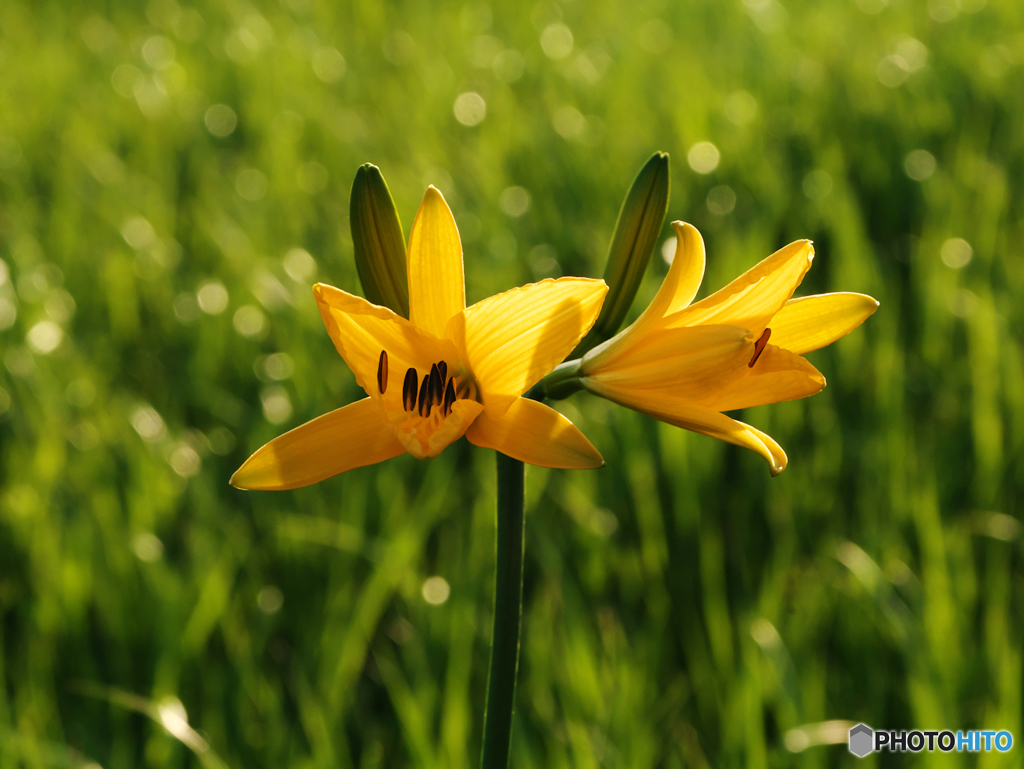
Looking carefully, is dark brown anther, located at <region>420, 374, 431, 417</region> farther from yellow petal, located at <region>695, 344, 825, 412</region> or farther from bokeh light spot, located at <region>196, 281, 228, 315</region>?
bokeh light spot, located at <region>196, 281, 228, 315</region>

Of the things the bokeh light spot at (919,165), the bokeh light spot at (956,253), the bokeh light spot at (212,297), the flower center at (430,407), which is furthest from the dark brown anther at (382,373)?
the bokeh light spot at (919,165)

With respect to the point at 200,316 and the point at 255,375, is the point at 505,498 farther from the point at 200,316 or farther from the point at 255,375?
the point at 200,316

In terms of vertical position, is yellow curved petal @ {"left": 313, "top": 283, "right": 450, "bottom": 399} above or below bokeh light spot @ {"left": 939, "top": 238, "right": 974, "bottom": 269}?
below

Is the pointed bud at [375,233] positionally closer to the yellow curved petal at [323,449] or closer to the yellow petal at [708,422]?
the yellow curved petal at [323,449]

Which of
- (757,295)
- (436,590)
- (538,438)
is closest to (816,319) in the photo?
(757,295)

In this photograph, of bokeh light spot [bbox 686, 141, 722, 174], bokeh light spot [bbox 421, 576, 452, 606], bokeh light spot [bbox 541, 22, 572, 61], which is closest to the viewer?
bokeh light spot [bbox 421, 576, 452, 606]

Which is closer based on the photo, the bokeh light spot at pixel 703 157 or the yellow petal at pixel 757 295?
the yellow petal at pixel 757 295

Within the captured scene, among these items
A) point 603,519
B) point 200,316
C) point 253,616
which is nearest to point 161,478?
point 253,616

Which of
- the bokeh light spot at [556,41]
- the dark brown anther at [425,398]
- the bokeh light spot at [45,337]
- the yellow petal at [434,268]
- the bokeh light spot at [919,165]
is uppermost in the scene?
the bokeh light spot at [556,41]

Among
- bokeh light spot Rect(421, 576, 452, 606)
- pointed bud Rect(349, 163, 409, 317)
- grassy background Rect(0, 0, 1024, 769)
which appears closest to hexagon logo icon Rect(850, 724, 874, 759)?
grassy background Rect(0, 0, 1024, 769)
